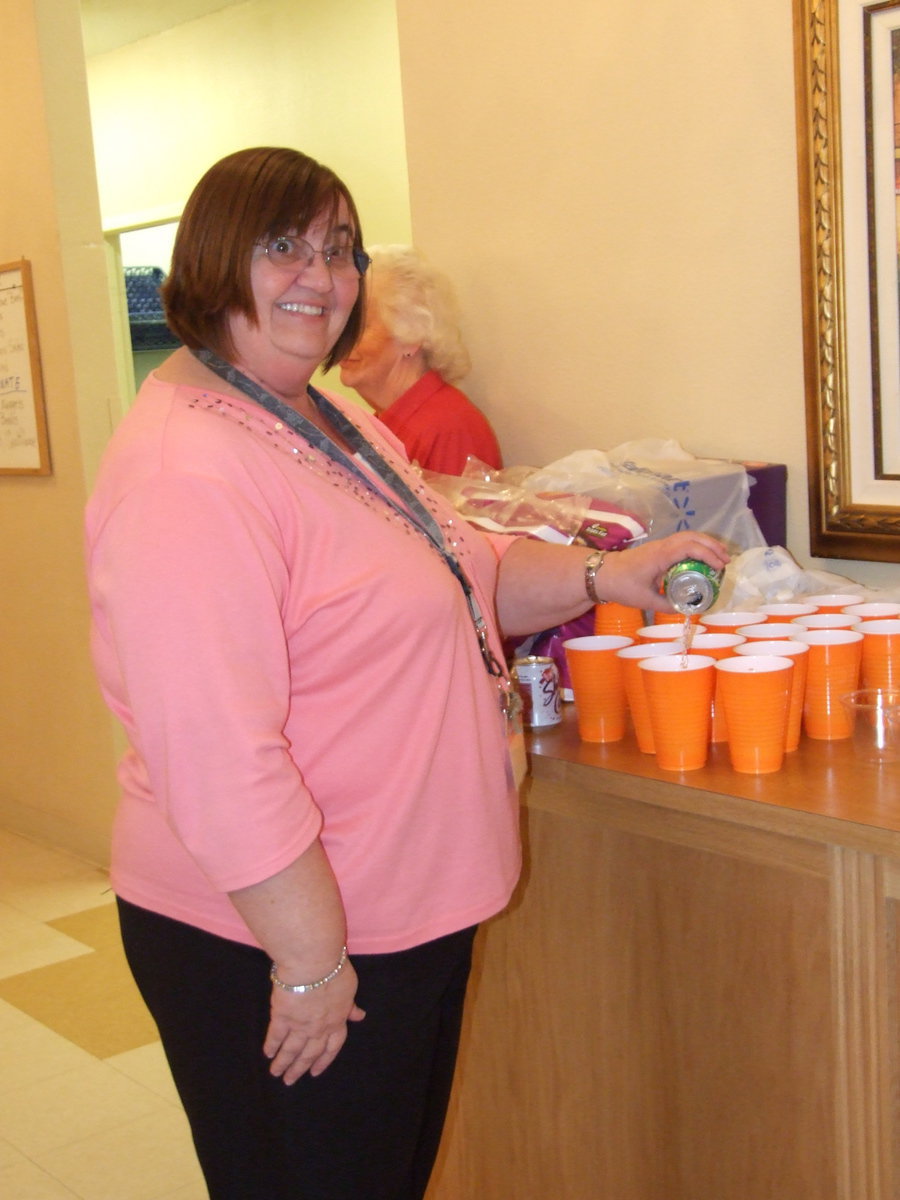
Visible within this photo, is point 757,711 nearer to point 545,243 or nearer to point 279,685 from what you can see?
point 279,685

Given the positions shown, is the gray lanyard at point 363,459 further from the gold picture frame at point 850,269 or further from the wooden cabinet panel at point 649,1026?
the gold picture frame at point 850,269

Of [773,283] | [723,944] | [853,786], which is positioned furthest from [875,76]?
[723,944]

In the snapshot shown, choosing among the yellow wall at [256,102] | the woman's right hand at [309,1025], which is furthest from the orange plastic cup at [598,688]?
the yellow wall at [256,102]

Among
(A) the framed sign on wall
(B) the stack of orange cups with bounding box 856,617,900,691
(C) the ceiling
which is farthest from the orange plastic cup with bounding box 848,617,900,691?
(C) the ceiling

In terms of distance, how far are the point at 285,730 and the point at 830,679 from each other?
0.76 metres

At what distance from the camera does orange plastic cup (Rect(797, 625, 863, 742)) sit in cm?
161

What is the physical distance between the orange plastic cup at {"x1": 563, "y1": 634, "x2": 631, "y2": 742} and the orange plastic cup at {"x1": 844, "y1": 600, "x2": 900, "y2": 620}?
1.14ft

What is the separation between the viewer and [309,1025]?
1.23 meters

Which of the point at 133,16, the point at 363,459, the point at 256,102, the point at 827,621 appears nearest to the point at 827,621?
the point at 827,621

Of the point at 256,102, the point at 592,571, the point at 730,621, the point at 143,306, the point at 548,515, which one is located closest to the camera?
the point at 592,571

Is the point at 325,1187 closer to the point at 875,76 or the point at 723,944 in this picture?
the point at 723,944

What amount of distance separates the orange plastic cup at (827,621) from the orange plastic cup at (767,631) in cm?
2

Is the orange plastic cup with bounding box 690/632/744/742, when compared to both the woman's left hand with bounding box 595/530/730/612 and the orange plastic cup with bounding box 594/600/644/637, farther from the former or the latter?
the orange plastic cup with bounding box 594/600/644/637

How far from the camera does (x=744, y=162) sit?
89.8 inches
